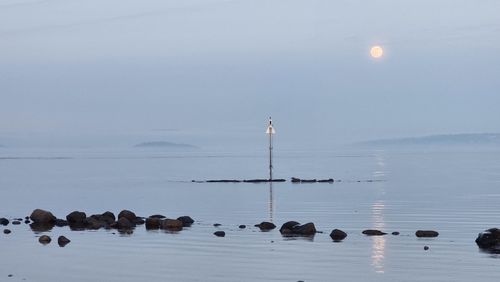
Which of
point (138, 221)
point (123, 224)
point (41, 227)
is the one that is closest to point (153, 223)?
point (123, 224)

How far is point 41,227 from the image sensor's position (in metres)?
50.0

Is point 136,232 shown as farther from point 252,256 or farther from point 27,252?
point 252,256

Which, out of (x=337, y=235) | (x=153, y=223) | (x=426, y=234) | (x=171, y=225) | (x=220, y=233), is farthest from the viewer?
(x=153, y=223)

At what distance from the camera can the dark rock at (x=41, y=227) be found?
4875 centimetres

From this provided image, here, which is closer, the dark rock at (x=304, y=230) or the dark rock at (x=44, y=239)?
the dark rock at (x=44, y=239)

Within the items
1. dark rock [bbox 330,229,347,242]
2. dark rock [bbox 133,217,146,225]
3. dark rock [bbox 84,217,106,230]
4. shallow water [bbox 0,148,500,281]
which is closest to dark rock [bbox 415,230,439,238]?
shallow water [bbox 0,148,500,281]

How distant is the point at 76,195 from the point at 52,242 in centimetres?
5097

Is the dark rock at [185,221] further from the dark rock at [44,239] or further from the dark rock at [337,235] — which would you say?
the dark rock at [337,235]

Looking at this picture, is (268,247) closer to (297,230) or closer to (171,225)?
(297,230)

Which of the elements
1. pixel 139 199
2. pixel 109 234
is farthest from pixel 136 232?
pixel 139 199

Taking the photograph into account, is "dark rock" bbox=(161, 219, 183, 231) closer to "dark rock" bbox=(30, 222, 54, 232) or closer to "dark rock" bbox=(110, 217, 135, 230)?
"dark rock" bbox=(110, 217, 135, 230)

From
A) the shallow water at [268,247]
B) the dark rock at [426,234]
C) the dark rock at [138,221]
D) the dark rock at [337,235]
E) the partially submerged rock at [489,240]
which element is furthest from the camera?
the dark rock at [138,221]

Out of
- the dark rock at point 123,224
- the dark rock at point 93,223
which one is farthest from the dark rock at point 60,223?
the dark rock at point 123,224

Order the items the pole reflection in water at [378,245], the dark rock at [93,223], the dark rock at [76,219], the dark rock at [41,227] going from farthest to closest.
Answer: the dark rock at [76,219] → the dark rock at [93,223] → the dark rock at [41,227] → the pole reflection in water at [378,245]
